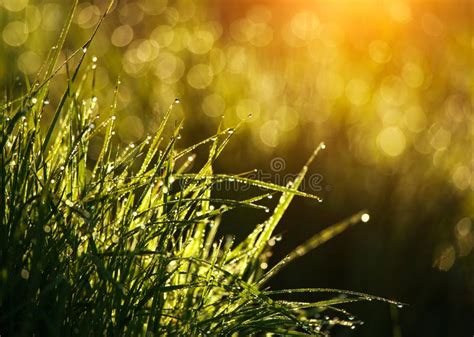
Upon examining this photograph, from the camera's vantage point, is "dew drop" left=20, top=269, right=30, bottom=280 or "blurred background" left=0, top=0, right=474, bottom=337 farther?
"blurred background" left=0, top=0, right=474, bottom=337

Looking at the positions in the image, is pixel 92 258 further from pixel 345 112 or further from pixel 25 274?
pixel 345 112

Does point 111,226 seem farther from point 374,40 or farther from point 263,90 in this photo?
point 374,40

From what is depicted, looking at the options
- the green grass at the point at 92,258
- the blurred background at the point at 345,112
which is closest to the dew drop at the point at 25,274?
the green grass at the point at 92,258

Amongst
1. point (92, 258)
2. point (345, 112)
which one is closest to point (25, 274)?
point (92, 258)

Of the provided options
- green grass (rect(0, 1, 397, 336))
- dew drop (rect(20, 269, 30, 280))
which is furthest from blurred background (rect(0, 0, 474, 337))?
dew drop (rect(20, 269, 30, 280))

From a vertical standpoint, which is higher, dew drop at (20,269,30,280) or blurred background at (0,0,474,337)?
blurred background at (0,0,474,337)

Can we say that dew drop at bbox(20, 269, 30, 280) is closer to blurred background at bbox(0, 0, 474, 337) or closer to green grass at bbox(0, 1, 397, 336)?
green grass at bbox(0, 1, 397, 336)

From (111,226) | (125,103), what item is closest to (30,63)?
(125,103)

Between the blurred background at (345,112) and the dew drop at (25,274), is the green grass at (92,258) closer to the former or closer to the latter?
the dew drop at (25,274)
